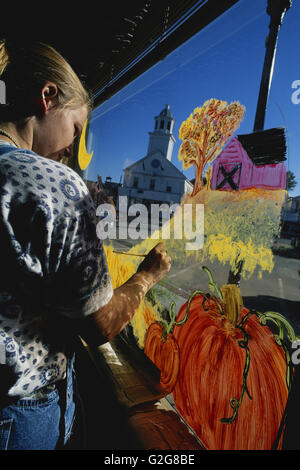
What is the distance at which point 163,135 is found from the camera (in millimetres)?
1602

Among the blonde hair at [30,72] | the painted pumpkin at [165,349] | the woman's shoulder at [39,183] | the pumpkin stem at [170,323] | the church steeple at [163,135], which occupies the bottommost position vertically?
the painted pumpkin at [165,349]

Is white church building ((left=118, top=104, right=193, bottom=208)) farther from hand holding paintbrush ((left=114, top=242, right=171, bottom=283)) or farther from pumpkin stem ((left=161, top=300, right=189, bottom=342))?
pumpkin stem ((left=161, top=300, right=189, bottom=342))

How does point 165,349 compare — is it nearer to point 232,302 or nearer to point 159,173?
point 232,302

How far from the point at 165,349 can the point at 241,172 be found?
1.17m

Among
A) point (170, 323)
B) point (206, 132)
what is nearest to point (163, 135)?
point (206, 132)

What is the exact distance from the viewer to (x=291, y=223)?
90 centimetres

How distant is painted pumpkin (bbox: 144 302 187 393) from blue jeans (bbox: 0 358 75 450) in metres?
0.73

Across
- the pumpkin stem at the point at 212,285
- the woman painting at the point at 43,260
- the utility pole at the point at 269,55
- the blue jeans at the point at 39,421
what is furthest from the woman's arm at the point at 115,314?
the utility pole at the point at 269,55

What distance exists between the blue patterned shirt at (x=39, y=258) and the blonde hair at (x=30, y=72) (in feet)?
0.73

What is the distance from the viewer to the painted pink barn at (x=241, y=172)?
0.99m

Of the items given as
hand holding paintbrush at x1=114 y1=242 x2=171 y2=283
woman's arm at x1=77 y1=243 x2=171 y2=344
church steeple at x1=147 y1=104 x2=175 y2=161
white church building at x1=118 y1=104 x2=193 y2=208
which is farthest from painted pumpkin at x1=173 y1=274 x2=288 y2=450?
church steeple at x1=147 y1=104 x2=175 y2=161

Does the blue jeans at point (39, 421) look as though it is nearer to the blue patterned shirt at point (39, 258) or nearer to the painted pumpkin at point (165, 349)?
the blue patterned shirt at point (39, 258)

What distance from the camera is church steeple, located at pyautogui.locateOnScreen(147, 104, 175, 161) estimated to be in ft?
5.00
